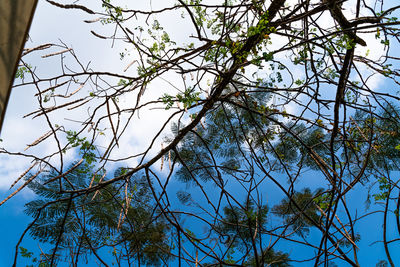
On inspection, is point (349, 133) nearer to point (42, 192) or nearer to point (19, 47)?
point (19, 47)

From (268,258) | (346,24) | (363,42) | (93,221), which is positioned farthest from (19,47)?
(268,258)

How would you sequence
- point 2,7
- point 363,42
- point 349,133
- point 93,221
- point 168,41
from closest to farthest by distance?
point 2,7 → point 168,41 → point 363,42 → point 349,133 → point 93,221

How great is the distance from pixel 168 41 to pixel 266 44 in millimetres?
394

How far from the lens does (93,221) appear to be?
237cm

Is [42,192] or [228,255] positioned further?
[42,192]

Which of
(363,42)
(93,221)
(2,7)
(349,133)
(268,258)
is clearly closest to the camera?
(2,7)

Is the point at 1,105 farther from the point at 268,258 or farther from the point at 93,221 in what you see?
the point at 268,258

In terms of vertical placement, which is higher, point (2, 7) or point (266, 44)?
point (266, 44)

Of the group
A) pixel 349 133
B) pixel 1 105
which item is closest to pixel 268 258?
pixel 349 133

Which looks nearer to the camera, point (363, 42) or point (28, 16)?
point (28, 16)

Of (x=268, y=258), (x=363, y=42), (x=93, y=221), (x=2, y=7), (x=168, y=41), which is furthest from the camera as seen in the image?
(x=268, y=258)

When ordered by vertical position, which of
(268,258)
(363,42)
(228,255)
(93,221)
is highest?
(363,42)

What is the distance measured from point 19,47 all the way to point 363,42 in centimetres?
148

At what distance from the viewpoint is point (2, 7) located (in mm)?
302
